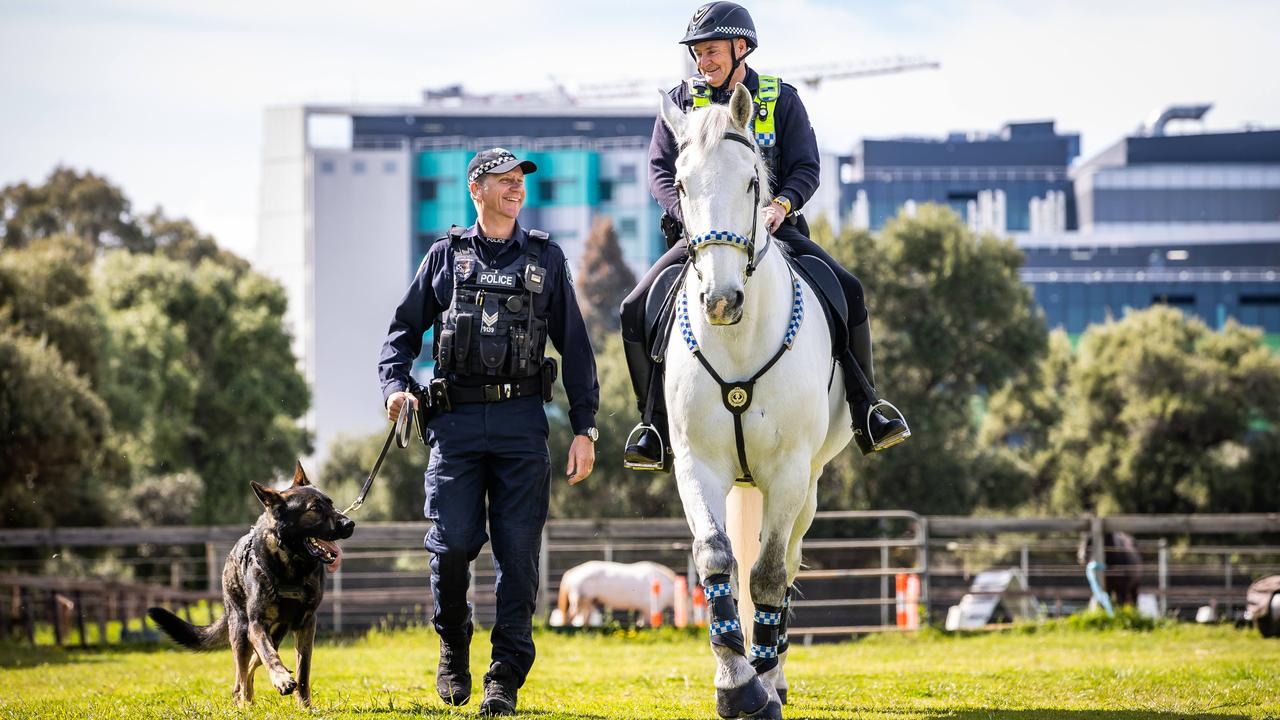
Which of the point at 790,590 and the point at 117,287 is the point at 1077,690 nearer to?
the point at 790,590

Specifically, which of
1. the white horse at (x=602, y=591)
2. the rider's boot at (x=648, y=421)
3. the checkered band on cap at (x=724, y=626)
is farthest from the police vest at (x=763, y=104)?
the white horse at (x=602, y=591)

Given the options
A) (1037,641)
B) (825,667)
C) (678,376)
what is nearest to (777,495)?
(678,376)

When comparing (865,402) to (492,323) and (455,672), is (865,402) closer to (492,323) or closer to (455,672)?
(492,323)

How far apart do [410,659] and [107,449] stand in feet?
64.8

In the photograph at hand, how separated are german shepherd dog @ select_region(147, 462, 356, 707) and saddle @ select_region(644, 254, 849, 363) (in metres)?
1.99

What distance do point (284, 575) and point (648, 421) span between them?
2231 millimetres

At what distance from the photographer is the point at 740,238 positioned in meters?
7.33

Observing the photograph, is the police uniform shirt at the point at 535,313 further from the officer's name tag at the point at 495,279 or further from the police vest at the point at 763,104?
the police vest at the point at 763,104

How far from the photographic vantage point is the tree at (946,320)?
47.5 metres

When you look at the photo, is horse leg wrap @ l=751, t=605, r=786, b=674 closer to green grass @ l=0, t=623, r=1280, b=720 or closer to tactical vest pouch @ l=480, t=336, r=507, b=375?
green grass @ l=0, t=623, r=1280, b=720

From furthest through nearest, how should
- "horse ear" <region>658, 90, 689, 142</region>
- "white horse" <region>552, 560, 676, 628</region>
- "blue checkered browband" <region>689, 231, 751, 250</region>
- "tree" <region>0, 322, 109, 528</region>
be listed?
"tree" <region>0, 322, 109, 528</region> → "white horse" <region>552, 560, 676, 628</region> → "horse ear" <region>658, 90, 689, 142</region> → "blue checkered browband" <region>689, 231, 751, 250</region>

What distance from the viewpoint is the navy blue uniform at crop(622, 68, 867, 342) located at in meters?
8.70

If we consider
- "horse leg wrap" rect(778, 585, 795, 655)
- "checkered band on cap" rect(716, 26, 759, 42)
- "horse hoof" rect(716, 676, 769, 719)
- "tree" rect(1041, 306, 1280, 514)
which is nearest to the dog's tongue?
"horse hoof" rect(716, 676, 769, 719)

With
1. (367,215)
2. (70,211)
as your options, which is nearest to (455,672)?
(70,211)
